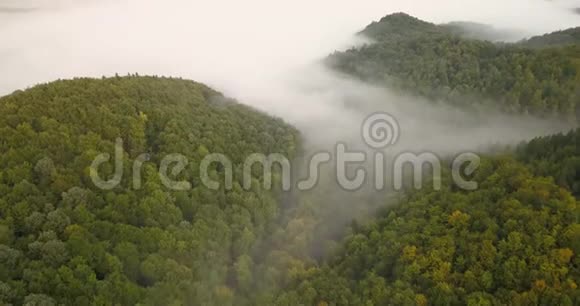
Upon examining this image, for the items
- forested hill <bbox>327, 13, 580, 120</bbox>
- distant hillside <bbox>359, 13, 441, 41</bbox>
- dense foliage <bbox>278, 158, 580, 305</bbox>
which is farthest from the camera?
distant hillside <bbox>359, 13, 441, 41</bbox>

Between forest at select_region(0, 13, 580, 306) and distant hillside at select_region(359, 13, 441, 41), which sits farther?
distant hillside at select_region(359, 13, 441, 41)

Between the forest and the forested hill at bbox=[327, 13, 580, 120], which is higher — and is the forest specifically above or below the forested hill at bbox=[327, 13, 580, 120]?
below

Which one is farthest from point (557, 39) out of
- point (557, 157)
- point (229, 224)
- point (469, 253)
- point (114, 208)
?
point (114, 208)

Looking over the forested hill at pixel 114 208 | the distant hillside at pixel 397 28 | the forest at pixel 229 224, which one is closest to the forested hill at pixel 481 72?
the forest at pixel 229 224

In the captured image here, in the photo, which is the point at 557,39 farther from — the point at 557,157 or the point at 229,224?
the point at 229,224

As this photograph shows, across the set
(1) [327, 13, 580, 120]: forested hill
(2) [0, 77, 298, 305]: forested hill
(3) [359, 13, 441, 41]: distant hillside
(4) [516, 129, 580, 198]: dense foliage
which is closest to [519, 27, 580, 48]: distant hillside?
(1) [327, 13, 580, 120]: forested hill

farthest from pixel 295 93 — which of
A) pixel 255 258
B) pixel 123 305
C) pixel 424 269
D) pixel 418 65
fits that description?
pixel 123 305

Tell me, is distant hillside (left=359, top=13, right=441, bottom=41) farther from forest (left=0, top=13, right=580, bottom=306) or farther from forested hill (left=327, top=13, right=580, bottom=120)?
forest (left=0, top=13, right=580, bottom=306)
